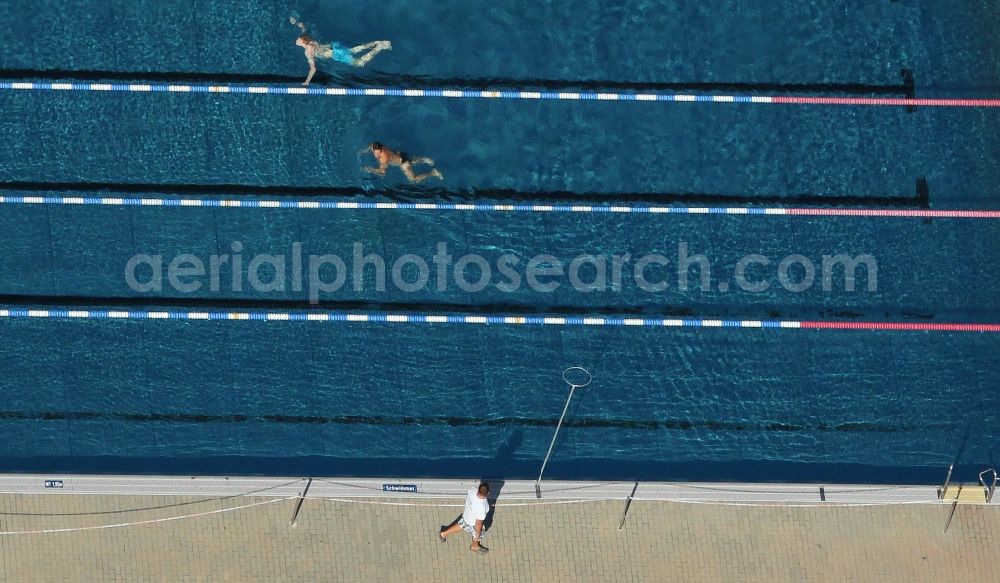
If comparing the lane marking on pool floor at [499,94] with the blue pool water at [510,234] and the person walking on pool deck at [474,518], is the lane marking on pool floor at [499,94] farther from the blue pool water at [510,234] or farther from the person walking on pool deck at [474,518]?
the person walking on pool deck at [474,518]

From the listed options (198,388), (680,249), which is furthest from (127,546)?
(680,249)

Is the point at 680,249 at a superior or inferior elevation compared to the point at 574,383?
superior

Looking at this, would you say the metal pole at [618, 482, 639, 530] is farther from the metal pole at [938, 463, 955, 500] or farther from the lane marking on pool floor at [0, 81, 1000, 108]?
the lane marking on pool floor at [0, 81, 1000, 108]

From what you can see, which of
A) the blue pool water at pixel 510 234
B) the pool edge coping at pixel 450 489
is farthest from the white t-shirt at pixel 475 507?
the blue pool water at pixel 510 234

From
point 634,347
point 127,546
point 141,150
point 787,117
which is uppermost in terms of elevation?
point 787,117

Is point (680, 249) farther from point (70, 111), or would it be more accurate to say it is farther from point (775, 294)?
point (70, 111)

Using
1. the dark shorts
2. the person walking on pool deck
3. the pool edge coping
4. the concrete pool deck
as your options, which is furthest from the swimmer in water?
the dark shorts
